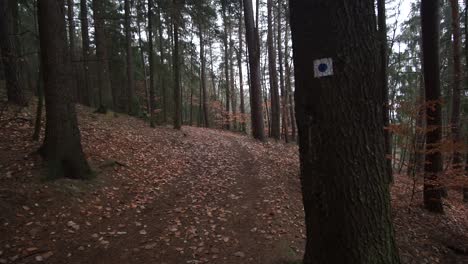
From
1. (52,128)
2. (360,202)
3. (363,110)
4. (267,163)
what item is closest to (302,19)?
(363,110)

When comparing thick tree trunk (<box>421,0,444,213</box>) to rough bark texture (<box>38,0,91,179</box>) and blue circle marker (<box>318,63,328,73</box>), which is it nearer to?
blue circle marker (<box>318,63,328,73</box>)

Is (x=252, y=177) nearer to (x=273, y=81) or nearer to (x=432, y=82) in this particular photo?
(x=432, y=82)

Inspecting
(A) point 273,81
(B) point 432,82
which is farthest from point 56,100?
(A) point 273,81

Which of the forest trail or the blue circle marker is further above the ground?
the blue circle marker

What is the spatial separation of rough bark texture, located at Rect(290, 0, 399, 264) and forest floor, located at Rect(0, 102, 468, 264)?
6.24 feet

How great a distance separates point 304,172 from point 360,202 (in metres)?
0.46

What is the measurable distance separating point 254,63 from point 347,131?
1161 centimetres

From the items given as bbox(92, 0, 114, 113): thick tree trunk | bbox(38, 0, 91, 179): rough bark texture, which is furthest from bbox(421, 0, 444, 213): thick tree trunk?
bbox(92, 0, 114, 113): thick tree trunk

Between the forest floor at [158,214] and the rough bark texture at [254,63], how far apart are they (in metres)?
5.26

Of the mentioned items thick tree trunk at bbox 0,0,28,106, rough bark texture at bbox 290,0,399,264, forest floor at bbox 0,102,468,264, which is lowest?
forest floor at bbox 0,102,468,264

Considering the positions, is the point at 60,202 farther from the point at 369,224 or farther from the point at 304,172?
the point at 369,224

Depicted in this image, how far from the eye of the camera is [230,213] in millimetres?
5379

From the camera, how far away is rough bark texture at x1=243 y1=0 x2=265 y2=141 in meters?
13.1

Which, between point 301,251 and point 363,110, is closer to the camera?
point 363,110
